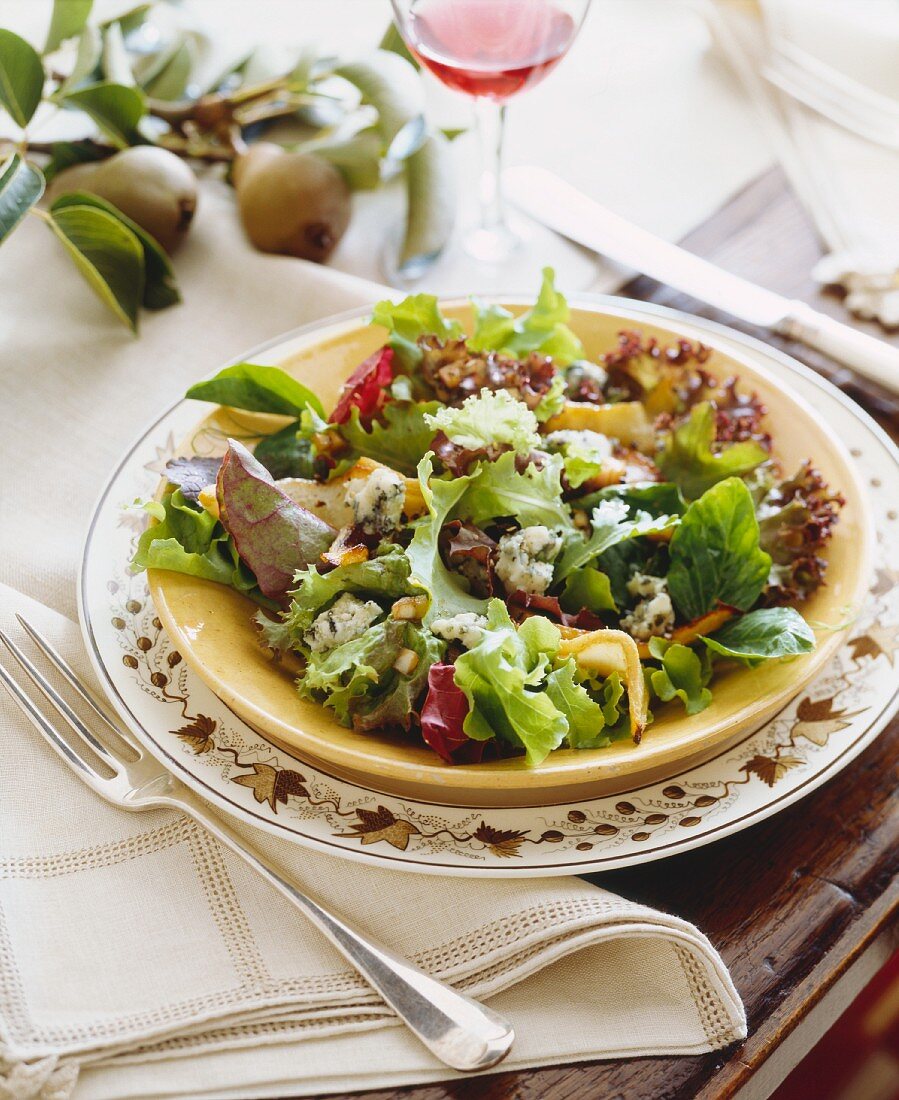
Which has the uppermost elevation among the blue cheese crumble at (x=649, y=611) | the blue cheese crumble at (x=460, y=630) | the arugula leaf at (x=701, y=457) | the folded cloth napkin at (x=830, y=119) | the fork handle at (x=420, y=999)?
the folded cloth napkin at (x=830, y=119)

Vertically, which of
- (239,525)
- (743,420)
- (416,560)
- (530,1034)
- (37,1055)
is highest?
(743,420)

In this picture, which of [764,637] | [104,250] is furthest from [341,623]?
[104,250]

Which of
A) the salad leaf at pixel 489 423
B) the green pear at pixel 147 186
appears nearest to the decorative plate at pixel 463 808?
the salad leaf at pixel 489 423

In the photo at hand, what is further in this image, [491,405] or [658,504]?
[658,504]

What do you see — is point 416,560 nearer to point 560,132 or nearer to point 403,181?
point 403,181

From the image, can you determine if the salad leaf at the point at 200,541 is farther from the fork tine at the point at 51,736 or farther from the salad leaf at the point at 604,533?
the salad leaf at the point at 604,533

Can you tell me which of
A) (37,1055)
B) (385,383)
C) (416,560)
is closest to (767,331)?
(385,383)

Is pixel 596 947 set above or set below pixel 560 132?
below
